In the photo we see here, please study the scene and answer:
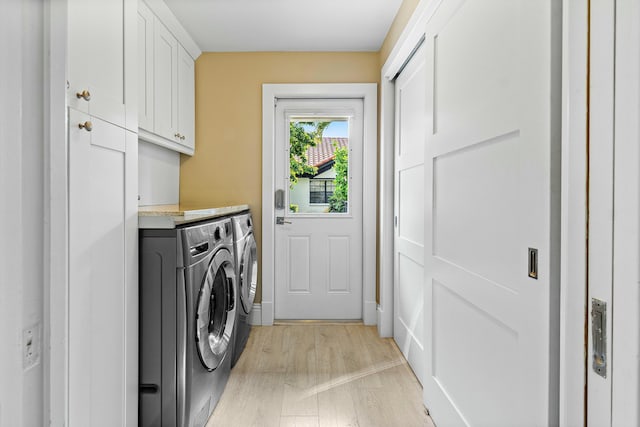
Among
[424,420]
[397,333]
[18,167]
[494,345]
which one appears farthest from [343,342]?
[18,167]

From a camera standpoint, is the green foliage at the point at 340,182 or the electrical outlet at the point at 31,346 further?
the green foliage at the point at 340,182

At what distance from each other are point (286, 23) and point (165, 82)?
95cm

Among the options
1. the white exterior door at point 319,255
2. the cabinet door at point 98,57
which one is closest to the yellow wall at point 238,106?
the white exterior door at point 319,255

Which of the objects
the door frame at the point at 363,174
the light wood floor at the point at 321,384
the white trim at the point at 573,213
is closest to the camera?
the white trim at the point at 573,213

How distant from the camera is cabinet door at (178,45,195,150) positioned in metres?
2.77

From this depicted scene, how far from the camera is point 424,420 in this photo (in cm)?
179

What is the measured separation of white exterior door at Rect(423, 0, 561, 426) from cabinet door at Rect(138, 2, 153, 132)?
162 cm

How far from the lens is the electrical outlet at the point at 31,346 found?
531 millimetres

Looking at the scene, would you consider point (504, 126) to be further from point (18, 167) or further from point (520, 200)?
point (18, 167)

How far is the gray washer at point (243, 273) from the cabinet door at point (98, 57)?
111 cm

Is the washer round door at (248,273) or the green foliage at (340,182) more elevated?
the green foliage at (340,182)

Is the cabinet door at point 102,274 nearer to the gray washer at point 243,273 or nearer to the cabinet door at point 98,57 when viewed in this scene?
the cabinet door at point 98,57

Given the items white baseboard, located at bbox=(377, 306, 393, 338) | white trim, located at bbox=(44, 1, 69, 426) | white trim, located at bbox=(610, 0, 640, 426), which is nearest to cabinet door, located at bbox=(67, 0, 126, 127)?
white trim, located at bbox=(44, 1, 69, 426)

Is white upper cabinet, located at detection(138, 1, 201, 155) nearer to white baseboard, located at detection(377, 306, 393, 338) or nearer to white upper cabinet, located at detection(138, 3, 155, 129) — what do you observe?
white upper cabinet, located at detection(138, 3, 155, 129)
